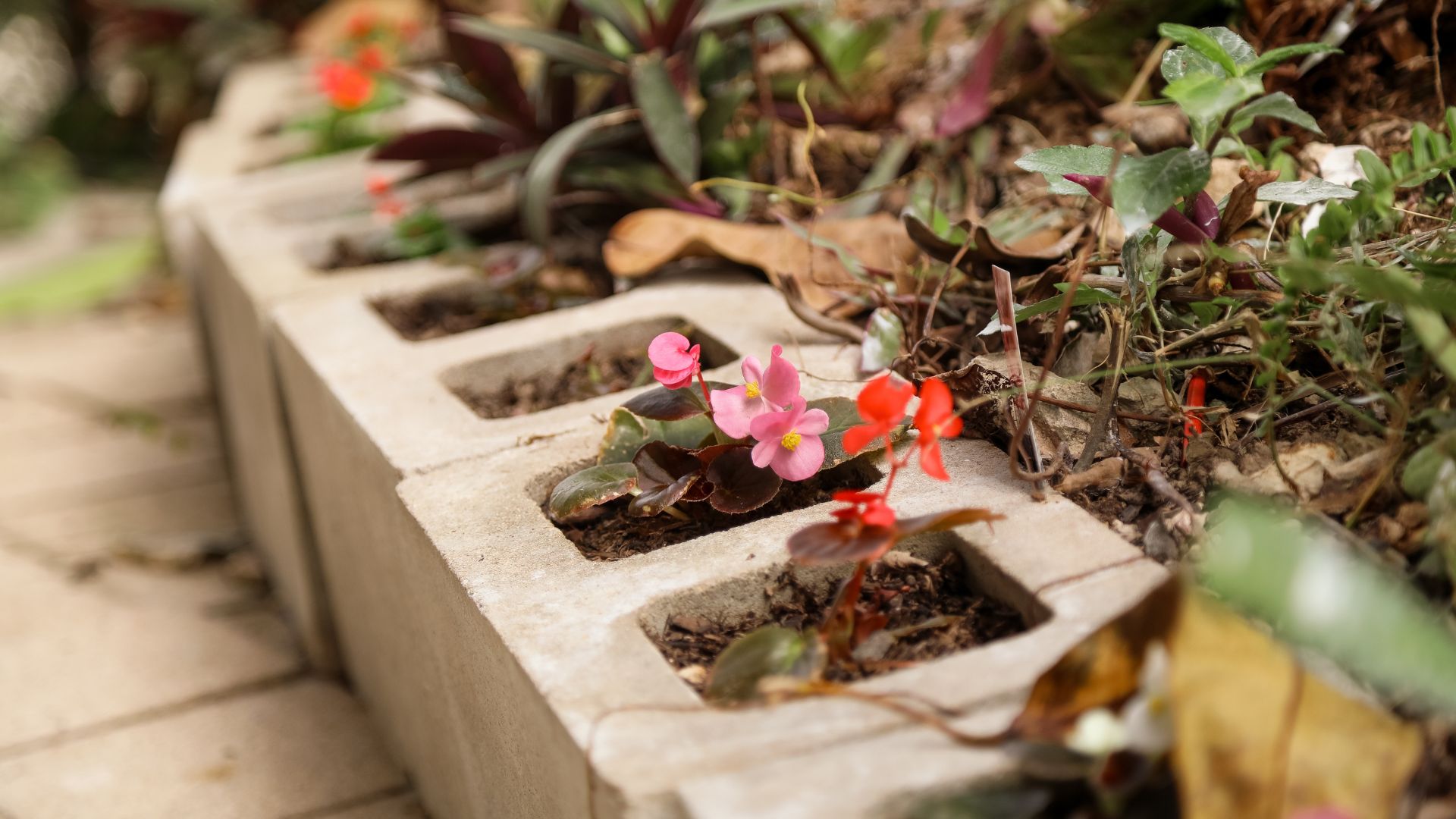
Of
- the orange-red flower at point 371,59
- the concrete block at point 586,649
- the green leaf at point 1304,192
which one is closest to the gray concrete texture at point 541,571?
the concrete block at point 586,649

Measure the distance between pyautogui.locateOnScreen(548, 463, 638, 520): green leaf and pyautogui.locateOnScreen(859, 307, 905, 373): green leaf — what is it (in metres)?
0.34

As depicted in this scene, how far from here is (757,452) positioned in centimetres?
114

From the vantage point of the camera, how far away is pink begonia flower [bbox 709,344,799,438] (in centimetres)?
115

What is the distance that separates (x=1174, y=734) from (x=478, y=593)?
601 millimetres

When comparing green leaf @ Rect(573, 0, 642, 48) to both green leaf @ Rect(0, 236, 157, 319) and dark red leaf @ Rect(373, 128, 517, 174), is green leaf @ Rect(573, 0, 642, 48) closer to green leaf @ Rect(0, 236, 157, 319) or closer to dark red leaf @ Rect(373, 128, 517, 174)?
dark red leaf @ Rect(373, 128, 517, 174)

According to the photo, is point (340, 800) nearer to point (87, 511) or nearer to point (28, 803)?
point (28, 803)

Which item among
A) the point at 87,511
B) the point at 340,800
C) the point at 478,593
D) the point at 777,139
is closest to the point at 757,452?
the point at 478,593

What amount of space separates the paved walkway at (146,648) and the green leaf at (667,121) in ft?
3.24

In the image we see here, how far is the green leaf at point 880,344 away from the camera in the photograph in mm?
1438

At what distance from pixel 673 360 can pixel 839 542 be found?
1.05 feet

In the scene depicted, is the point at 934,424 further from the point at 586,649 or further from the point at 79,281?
the point at 79,281

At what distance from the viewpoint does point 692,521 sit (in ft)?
4.21

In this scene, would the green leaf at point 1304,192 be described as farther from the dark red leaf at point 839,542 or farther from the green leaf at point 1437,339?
the dark red leaf at point 839,542

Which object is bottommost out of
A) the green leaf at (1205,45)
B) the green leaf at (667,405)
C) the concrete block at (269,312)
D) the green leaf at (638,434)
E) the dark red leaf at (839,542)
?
the concrete block at (269,312)
